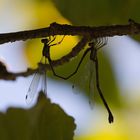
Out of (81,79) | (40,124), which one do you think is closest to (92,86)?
(81,79)

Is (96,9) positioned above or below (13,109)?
above

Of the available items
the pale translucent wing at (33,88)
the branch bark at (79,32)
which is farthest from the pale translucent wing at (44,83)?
the branch bark at (79,32)

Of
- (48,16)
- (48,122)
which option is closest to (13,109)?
(48,122)

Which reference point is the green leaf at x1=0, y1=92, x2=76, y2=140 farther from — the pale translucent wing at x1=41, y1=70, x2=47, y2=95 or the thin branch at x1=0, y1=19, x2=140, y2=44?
the thin branch at x1=0, y1=19, x2=140, y2=44

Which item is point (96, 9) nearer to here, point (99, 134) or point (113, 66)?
point (113, 66)

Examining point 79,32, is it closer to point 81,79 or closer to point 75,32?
point 75,32

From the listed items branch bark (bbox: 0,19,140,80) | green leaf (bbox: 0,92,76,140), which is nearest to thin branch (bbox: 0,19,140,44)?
branch bark (bbox: 0,19,140,80)

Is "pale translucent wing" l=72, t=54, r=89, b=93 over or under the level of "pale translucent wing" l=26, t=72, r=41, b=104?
over
